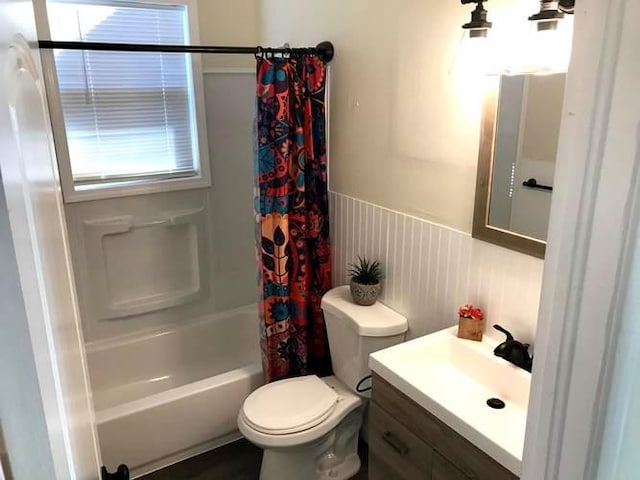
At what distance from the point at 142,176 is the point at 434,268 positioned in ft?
5.56

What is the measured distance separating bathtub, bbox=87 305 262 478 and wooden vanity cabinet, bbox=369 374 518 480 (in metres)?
0.88

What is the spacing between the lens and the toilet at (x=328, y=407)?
1.96 meters

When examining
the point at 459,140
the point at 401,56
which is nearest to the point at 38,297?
the point at 459,140

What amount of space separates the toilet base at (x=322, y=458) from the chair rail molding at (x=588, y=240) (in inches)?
58.4

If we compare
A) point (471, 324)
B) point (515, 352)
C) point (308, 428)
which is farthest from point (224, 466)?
point (515, 352)

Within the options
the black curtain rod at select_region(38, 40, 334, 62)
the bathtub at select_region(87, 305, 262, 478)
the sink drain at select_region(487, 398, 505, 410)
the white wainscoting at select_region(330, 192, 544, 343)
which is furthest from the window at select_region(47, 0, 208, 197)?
the sink drain at select_region(487, 398, 505, 410)

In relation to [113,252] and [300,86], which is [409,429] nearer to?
[300,86]

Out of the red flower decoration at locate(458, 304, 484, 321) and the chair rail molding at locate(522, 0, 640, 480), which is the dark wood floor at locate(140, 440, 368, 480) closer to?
the red flower decoration at locate(458, 304, 484, 321)

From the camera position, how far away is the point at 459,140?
1.75 meters

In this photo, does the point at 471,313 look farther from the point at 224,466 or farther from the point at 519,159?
the point at 224,466

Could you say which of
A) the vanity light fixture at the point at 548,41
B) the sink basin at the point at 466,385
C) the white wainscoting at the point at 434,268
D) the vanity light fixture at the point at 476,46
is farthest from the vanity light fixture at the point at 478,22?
the sink basin at the point at 466,385

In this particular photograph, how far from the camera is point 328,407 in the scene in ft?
6.69

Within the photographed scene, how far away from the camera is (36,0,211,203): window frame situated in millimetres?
2379

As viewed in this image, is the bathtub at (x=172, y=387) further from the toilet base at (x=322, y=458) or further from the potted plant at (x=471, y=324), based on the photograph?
the potted plant at (x=471, y=324)
